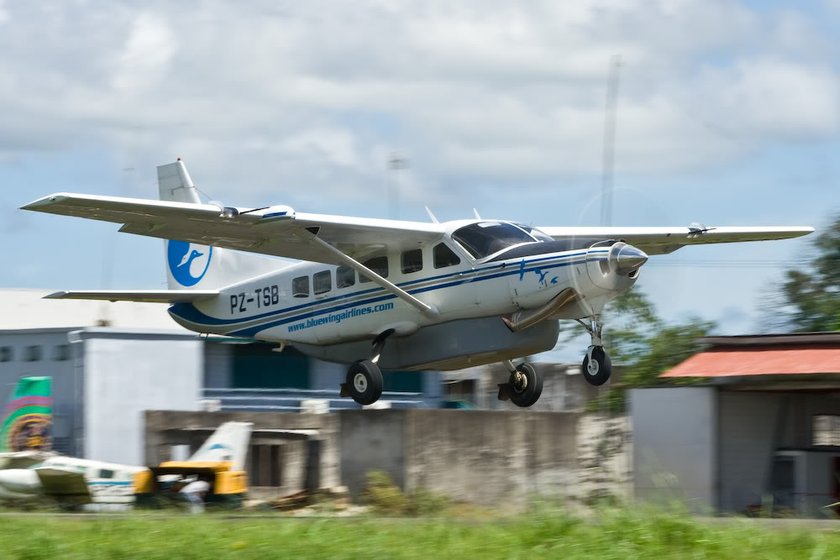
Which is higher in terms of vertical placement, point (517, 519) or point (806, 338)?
point (806, 338)

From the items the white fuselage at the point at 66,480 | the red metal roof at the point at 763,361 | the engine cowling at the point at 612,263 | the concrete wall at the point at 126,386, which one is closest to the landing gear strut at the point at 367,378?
the white fuselage at the point at 66,480

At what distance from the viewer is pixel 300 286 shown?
2605 cm

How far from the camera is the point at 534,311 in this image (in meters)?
22.4

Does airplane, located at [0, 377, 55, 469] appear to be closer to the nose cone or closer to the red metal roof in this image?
the nose cone

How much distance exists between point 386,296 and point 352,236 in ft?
4.21

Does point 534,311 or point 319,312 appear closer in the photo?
point 534,311

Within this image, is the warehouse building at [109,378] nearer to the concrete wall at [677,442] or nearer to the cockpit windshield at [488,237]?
the cockpit windshield at [488,237]

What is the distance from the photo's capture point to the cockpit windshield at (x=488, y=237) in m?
23.1

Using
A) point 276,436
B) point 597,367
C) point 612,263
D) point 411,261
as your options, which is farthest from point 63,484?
point 612,263

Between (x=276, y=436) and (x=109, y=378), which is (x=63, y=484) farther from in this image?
(x=276, y=436)

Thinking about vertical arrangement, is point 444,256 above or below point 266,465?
above

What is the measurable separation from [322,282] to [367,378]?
8.13 feet

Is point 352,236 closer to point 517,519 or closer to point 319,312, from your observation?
point 319,312

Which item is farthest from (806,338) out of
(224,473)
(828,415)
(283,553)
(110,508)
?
(283,553)
